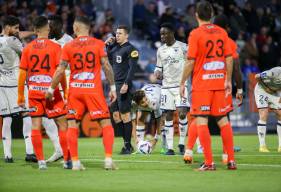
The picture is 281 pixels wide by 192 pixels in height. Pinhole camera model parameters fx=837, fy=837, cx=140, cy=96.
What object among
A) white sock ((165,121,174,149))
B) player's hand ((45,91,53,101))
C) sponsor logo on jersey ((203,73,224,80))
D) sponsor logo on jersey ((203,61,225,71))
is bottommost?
white sock ((165,121,174,149))

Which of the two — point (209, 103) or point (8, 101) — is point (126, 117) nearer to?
point (8, 101)

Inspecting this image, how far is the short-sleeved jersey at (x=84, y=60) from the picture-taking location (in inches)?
524

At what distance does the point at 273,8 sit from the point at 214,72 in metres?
22.2

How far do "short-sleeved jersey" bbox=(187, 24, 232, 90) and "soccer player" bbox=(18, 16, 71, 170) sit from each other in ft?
7.66

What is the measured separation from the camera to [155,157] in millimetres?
16344

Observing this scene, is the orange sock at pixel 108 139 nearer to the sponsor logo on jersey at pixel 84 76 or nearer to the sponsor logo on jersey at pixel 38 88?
the sponsor logo on jersey at pixel 84 76

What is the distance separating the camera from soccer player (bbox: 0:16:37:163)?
15.7m

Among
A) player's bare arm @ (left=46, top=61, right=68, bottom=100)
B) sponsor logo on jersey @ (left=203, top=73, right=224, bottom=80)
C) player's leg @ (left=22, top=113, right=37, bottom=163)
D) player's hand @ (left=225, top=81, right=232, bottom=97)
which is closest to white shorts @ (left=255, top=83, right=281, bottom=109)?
player's hand @ (left=225, top=81, right=232, bottom=97)

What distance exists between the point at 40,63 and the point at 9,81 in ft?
7.48

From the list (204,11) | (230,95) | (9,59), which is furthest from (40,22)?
(230,95)

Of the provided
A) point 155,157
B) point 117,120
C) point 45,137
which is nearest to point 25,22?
point 45,137

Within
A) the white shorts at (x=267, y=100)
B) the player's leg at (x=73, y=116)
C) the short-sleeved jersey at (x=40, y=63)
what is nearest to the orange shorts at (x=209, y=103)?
the player's leg at (x=73, y=116)

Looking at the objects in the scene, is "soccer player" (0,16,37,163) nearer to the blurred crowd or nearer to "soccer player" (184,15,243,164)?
"soccer player" (184,15,243,164)

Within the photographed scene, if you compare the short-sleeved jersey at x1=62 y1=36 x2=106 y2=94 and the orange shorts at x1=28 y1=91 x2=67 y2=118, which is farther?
the orange shorts at x1=28 y1=91 x2=67 y2=118
